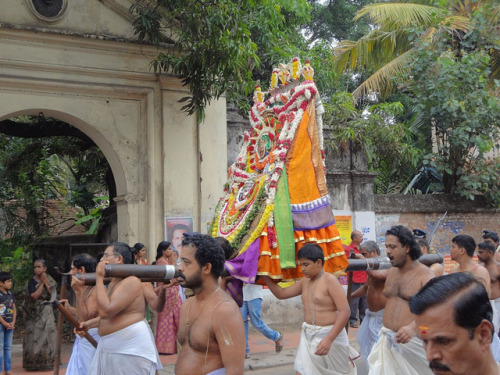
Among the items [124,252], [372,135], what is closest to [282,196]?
[124,252]

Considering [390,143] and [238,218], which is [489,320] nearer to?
[238,218]

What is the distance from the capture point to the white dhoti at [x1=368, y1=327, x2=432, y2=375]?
5438mm

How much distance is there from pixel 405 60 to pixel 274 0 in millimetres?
5006

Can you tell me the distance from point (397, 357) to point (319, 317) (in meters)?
0.79

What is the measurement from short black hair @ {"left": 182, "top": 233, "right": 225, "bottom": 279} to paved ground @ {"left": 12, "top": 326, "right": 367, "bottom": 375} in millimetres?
4728

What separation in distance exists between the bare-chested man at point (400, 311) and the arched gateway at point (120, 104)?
4785mm

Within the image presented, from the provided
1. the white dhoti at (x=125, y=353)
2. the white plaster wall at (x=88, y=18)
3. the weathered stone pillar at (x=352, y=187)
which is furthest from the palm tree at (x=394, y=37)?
the white dhoti at (x=125, y=353)

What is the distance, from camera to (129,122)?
976 centimetres

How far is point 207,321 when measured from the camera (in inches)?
151

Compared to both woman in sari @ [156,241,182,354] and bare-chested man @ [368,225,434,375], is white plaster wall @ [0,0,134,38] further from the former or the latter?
bare-chested man @ [368,225,434,375]

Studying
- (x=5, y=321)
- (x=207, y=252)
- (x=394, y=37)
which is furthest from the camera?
(x=394, y=37)

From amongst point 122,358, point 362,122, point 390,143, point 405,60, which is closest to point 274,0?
point 362,122

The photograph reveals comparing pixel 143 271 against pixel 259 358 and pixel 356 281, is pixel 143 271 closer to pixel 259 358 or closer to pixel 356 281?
pixel 259 358

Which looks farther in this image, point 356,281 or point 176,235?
point 356,281
